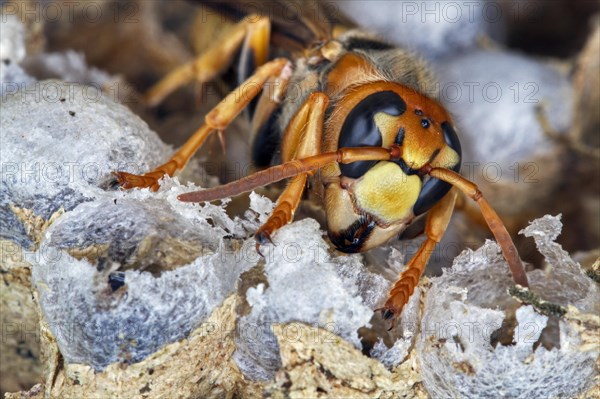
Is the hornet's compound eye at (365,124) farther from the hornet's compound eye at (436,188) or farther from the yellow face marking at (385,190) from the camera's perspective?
the hornet's compound eye at (436,188)

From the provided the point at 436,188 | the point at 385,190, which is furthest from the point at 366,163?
the point at 436,188

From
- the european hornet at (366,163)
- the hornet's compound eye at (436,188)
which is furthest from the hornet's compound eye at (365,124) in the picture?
the hornet's compound eye at (436,188)

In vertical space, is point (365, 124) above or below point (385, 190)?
above

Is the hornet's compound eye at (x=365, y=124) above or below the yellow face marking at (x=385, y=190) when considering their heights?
above

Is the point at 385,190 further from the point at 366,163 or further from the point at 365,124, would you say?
the point at 365,124

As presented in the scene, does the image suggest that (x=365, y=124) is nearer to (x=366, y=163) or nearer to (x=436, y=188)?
(x=366, y=163)
